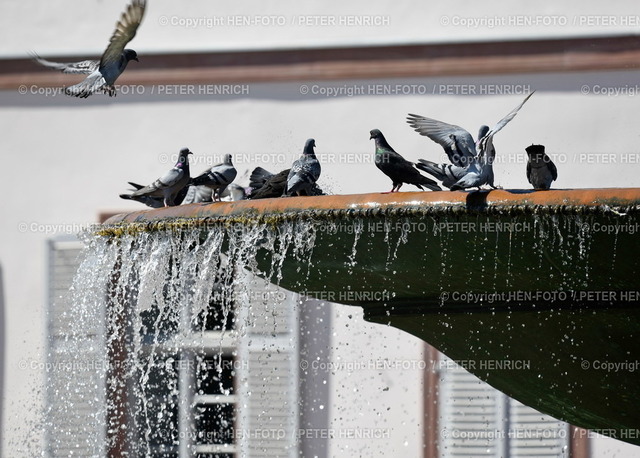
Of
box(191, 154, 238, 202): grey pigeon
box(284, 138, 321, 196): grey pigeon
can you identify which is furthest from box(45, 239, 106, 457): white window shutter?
box(284, 138, 321, 196): grey pigeon

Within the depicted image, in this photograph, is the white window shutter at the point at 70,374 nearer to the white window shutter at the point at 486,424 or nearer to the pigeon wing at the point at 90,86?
the white window shutter at the point at 486,424

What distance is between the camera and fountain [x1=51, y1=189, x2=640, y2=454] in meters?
4.00

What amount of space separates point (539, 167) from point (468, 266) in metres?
0.37

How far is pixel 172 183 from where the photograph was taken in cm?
536

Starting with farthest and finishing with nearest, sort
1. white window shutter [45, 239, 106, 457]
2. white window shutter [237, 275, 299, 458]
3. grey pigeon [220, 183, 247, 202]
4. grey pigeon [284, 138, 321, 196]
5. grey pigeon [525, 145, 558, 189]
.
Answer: white window shutter [45, 239, 106, 457] < white window shutter [237, 275, 299, 458] < grey pigeon [220, 183, 247, 202] < grey pigeon [284, 138, 321, 196] < grey pigeon [525, 145, 558, 189]

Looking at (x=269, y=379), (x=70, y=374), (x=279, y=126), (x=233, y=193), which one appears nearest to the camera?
(x=233, y=193)

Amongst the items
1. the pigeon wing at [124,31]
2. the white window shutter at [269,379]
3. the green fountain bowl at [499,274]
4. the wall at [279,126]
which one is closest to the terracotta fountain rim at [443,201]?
the green fountain bowl at [499,274]

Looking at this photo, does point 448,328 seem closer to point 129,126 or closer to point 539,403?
point 539,403

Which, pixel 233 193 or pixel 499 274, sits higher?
pixel 233 193

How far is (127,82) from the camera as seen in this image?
9.66 metres

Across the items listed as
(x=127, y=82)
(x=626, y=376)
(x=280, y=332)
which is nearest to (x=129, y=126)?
(x=127, y=82)

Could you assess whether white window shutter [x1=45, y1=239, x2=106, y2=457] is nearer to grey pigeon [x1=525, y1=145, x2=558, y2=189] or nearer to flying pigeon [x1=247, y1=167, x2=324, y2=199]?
flying pigeon [x1=247, y1=167, x2=324, y2=199]

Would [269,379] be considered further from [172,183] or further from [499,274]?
[499,274]

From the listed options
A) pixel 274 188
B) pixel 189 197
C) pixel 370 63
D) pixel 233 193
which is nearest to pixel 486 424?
pixel 370 63
